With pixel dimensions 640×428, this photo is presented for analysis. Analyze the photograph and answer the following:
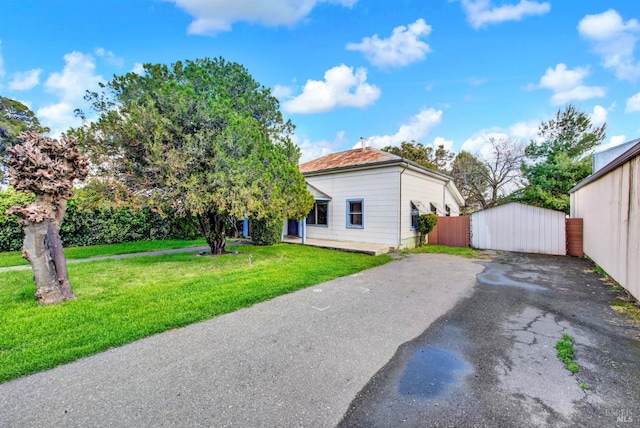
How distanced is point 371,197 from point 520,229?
631 centimetres

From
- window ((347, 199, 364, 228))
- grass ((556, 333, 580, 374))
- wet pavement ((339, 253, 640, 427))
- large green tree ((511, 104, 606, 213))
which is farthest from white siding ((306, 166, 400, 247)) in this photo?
large green tree ((511, 104, 606, 213))

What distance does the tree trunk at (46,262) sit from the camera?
438cm

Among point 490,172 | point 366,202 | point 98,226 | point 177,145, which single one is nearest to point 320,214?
point 366,202

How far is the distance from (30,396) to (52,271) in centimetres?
327

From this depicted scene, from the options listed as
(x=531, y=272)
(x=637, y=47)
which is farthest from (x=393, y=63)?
(x=531, y=272)

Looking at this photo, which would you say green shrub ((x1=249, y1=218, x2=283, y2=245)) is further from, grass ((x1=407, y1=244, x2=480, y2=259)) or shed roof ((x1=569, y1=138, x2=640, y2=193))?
shed roof ((x1=569, y1=138, x2=640, y2=193))

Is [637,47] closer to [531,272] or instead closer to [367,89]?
[531,272]

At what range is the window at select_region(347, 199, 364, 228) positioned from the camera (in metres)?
12.1

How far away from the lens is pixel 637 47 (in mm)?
8148

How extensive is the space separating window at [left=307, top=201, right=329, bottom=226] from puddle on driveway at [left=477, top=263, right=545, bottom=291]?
24.4 feet

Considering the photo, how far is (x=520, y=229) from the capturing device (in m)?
10.9

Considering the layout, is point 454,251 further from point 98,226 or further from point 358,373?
point 98,226


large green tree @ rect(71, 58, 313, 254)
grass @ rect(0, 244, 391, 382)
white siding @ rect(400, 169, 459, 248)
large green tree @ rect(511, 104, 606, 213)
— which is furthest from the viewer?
large green tree @ rect(511, 104, 606, 213)

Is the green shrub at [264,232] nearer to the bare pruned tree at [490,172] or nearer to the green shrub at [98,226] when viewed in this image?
the green shrub at [98,226]
